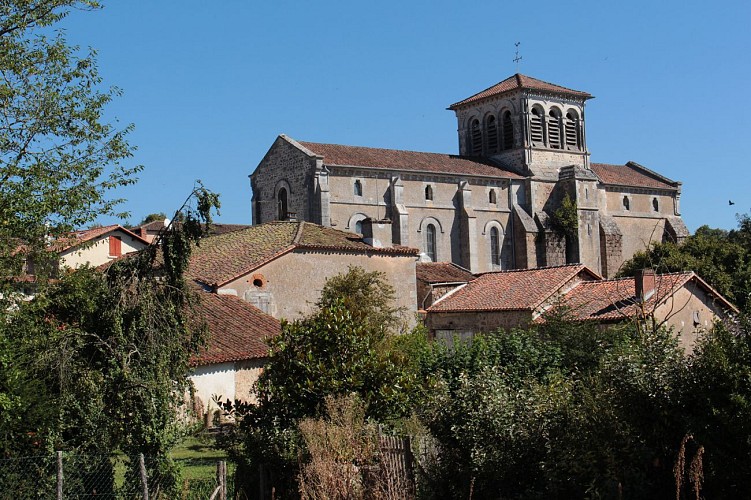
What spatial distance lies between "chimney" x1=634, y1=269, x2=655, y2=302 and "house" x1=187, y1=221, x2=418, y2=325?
691 cm

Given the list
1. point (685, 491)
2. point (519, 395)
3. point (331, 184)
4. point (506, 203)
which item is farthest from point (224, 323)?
point (506, 203)

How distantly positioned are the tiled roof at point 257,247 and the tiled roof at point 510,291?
2509 mm

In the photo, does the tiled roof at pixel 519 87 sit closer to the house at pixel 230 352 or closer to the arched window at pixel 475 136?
the arched window at pixel 475 136

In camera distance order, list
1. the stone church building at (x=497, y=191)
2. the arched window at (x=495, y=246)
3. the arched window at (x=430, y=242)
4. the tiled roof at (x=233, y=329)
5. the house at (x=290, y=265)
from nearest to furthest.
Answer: the tiled roof at (x=233, y=329) < the house at (x=290, y=265) < the stone church building at (x=497, y=191) < the arched window at (x=430, y=242) < the arched window at (x=495, y=246)

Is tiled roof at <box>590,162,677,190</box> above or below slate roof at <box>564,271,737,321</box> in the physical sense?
above

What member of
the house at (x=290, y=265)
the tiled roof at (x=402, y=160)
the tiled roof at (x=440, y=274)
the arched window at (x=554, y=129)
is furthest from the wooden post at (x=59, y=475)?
the arched window at (x=554, y=129)

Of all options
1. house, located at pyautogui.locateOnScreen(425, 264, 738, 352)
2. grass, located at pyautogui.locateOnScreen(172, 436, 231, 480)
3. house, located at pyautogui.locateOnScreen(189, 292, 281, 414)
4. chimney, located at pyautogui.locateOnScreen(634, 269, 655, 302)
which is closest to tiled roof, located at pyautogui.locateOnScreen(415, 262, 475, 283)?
house, located at pyautogui.locateOnScreen(425, 264, 738, 352)

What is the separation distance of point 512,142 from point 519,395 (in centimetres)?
4817

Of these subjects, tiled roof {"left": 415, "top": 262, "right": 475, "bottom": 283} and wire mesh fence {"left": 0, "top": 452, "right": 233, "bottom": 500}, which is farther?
tiled roof {"left": 415, "top": 262, "right": 475, "bottom": 283}

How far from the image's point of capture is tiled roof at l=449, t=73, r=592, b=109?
2266 inches

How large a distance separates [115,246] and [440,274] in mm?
13307

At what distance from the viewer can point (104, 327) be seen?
1265 centimetres

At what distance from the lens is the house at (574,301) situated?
77.1 feet

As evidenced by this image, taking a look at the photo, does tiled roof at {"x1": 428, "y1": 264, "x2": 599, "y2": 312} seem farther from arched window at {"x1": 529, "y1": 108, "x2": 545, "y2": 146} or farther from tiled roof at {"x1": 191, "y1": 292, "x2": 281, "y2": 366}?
arched window at {"x1": 529, "y1": 108, "x2": 545, "y2": 146}
